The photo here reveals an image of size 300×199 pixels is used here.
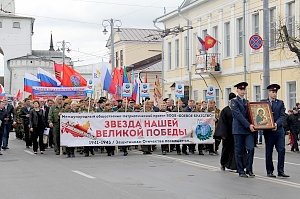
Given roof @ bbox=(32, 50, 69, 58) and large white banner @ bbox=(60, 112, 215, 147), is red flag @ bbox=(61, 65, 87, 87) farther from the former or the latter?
roof @ bbox=(32, 50, 69, 58)

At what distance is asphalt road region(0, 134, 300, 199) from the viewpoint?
11.2 metres

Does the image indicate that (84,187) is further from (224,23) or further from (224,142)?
(224,23)

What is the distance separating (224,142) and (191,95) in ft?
102

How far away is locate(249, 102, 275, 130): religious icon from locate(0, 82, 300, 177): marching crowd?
0.40ft

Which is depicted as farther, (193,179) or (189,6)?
(189,6)

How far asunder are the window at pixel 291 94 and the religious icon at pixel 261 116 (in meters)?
19.5

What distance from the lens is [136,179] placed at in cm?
1344

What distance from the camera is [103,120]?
66.9ft

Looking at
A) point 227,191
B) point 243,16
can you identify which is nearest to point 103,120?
point 227,191

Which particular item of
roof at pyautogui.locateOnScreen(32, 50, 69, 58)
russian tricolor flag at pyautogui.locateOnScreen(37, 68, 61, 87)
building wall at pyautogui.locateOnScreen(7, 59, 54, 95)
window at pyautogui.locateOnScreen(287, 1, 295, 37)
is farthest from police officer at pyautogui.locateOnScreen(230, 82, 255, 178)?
roof at pyautogui.locateOnScreen(32, 50, 69, 58)

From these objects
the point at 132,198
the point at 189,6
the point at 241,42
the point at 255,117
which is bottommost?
the point at 132,198

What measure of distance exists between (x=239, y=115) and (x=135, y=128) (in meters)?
7.51

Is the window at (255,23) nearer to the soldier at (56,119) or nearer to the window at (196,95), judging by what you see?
the window at (196,95)

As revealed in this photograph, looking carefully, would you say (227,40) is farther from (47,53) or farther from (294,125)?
(47,53)
